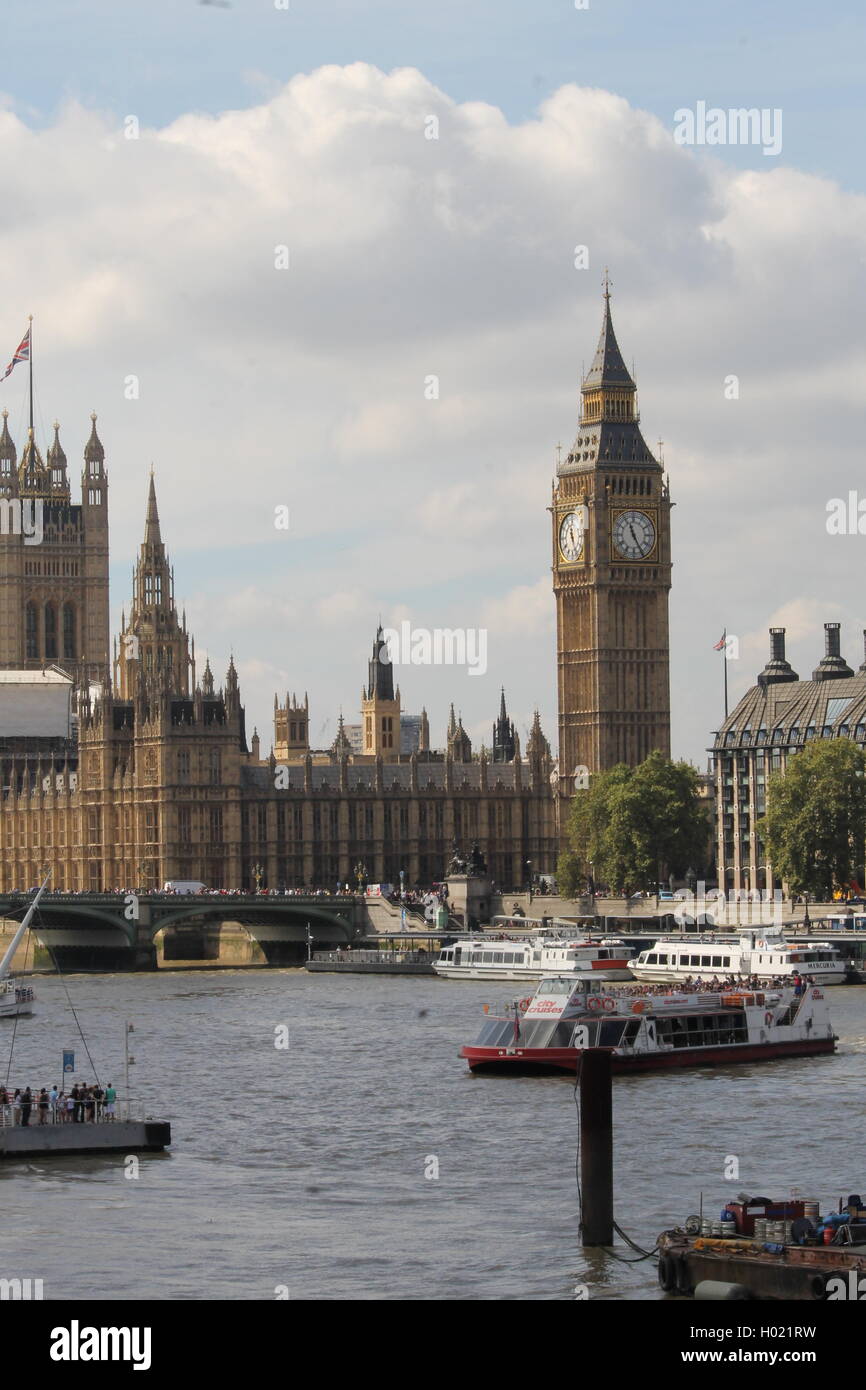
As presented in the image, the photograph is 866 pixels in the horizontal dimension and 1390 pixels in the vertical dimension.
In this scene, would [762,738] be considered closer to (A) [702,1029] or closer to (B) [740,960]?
(B) [740,960]

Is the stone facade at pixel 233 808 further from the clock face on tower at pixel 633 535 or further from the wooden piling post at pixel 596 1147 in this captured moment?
the wooden piling post at pixel 596 1147

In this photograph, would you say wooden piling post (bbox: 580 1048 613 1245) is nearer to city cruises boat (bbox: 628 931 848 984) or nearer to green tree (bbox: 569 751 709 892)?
city cruises boat (bbox: 628 931 848 984)

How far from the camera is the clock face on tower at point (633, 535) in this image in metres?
161

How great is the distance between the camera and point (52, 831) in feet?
545

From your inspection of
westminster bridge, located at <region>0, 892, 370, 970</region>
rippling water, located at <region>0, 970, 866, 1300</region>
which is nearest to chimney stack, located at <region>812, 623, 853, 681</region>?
westminster bridge, located at <region>0, 892, 370, 970</region>

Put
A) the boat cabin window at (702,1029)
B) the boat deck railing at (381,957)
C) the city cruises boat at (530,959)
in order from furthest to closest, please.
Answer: the boat deck railing at (381,957)
the city cruises boat at (530,959)
the boat cabin window at (702,1029)

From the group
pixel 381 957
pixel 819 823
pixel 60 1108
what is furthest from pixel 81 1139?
pixel 819 823

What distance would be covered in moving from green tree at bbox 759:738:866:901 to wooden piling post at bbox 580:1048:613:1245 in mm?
82594

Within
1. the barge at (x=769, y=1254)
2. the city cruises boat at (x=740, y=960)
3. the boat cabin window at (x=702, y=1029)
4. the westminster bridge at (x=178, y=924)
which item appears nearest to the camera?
the barge at (x=769, y=1254)

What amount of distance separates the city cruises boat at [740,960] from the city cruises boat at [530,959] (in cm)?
123

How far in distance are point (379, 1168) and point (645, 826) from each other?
271 feet

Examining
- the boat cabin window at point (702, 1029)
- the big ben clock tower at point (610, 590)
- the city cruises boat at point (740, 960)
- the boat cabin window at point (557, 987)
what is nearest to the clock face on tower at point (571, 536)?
the big ben clock tower at point (610, 590)

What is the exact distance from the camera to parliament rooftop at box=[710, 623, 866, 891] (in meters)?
148
